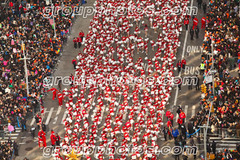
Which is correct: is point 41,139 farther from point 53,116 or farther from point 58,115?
point 58,115

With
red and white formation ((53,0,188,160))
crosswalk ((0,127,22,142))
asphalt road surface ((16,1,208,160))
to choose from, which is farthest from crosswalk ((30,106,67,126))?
crosswalk ((0,127,22,142))

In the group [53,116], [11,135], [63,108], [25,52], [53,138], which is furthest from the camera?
[25,52]

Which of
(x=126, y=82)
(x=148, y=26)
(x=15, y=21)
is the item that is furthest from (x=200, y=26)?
(x=15, y=21)

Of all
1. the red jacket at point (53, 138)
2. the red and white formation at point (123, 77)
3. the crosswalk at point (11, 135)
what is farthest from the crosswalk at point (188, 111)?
the crosswalk at point (11, 135)

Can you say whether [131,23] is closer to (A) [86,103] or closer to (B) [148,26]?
(B) [148,26]

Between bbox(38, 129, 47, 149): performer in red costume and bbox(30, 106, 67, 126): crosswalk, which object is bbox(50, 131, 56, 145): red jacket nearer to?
bbox(38, 129, 47, 149): performer in red costume

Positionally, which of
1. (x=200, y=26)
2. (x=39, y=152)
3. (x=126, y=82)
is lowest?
(x=39, y=152)

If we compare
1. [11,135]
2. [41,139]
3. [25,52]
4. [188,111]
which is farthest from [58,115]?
[188,111]

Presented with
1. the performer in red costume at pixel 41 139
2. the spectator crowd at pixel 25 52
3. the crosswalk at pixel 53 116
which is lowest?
the performer in red costume at pixel 41 139

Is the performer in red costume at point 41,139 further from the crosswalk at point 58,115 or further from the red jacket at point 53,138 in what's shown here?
the crosswalk at point 58,115
